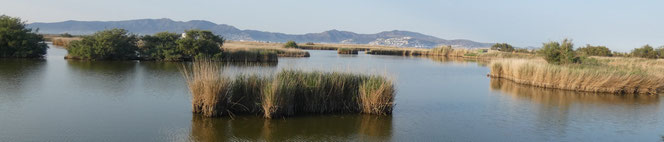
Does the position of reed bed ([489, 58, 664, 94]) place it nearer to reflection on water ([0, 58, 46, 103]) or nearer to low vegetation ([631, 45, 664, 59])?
reflection on water ([0, 58, 46, 103])

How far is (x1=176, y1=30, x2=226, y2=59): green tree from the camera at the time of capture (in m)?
32.7

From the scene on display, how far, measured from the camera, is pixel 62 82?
661 inches

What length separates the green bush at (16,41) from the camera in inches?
1164

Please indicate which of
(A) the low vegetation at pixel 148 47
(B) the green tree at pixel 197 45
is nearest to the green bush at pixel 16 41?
(A) the low vegetation at pixel 148 47

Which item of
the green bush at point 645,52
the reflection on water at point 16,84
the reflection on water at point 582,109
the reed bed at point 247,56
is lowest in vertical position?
the reflection on water at point 582,109

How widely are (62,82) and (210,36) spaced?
680 inches

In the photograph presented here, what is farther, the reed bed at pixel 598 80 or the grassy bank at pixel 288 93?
the reed bed at pixel 598 80

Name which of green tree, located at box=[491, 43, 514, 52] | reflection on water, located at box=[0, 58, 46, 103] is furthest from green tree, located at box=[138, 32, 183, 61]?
green tree, located at box=[491, 43, 514, 52]

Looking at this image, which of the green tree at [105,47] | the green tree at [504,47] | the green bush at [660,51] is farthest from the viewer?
the green tree at [504,47]

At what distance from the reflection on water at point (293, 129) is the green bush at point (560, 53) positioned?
19149 mm

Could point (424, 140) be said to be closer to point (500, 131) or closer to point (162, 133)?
point (500, 131)

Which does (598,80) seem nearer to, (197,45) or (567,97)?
(567,97)

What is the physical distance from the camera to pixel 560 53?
26.2 m

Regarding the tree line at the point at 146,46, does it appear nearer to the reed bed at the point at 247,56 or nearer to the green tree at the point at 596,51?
the reed bed at the point at 247,56
